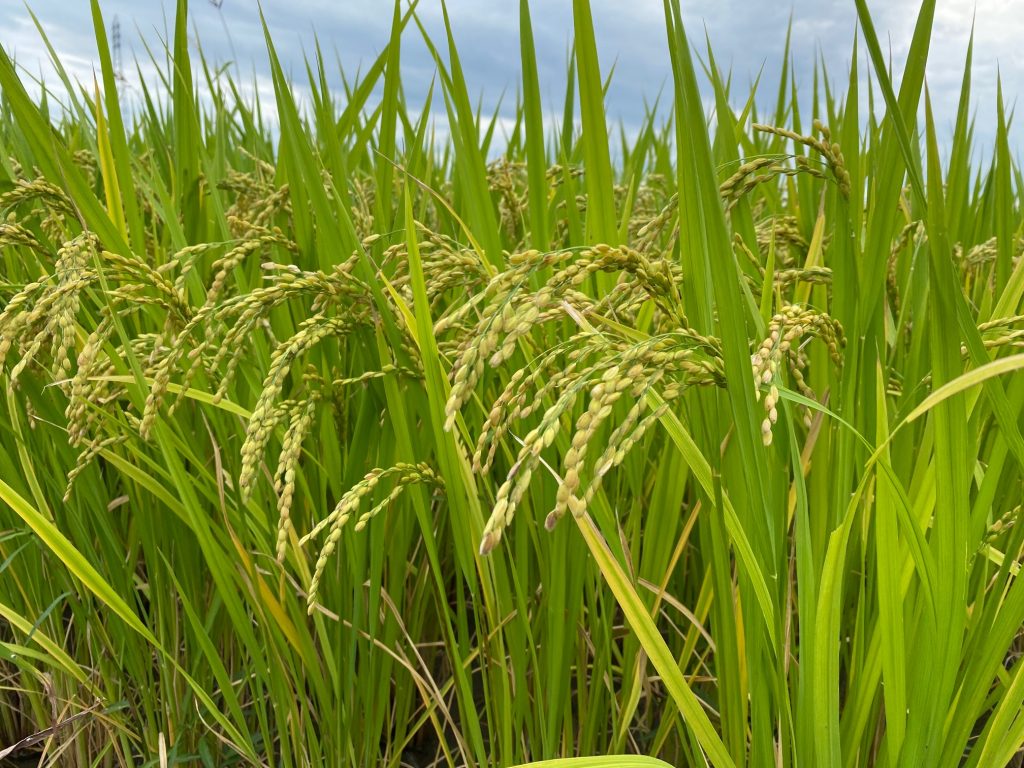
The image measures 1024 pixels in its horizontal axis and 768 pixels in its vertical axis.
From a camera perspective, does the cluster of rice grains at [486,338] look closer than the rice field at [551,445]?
Yes

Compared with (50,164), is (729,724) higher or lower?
lower

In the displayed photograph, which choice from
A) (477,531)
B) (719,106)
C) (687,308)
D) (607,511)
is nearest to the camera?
(687,308)

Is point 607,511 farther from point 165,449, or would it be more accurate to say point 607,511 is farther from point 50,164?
point 50,164

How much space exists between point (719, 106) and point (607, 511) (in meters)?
0.80

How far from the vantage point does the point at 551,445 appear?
1.42 meters

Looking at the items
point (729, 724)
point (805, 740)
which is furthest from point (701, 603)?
point (805, 740)

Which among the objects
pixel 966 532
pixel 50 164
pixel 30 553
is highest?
pixel 50 164

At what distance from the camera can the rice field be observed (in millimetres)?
877

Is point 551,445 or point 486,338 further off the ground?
point 486,338

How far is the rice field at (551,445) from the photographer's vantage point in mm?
877

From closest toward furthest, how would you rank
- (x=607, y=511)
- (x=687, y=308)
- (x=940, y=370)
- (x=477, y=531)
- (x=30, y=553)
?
(x=940, y=370) < (x=687, y=308) < (x=607, y=511) < (x=477, y=531) < (x=30, y=553)

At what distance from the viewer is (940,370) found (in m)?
0.88

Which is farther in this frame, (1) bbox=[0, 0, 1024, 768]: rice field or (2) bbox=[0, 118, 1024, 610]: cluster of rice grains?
(1) bbox=[0, 0, 1024, 768]: rice field

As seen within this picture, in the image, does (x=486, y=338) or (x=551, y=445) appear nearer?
(x=486, y=338)
